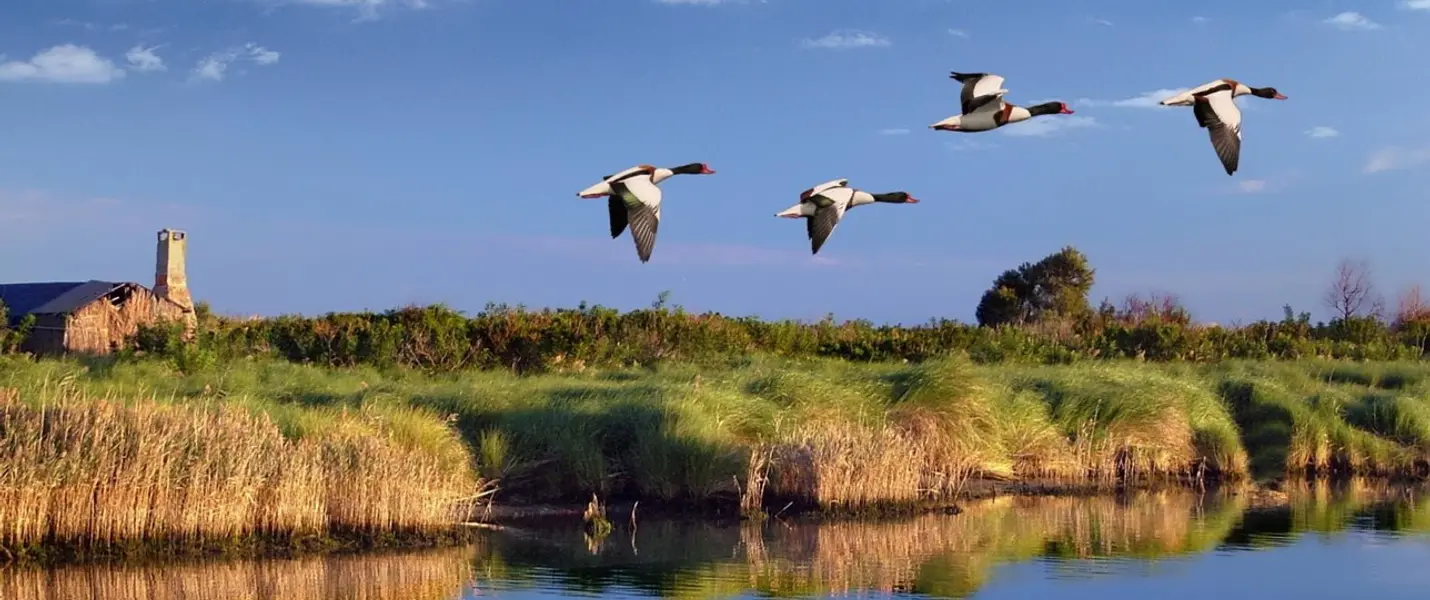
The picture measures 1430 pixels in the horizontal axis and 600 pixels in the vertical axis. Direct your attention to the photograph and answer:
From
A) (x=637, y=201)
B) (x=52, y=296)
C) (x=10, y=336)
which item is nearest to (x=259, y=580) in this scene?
(x=637, y=201)

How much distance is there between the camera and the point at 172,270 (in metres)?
30.8

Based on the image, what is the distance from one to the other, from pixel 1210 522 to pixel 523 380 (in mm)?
7942

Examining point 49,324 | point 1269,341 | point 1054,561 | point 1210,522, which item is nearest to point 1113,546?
point 1054,561

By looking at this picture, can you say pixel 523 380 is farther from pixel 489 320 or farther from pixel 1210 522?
pixel 1210 522

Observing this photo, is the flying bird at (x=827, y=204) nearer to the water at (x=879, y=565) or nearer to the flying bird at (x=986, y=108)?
the flying bird at (x=986, y=108)

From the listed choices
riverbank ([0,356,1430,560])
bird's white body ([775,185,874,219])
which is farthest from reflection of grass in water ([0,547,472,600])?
bird's white body ([775,185,874,219])

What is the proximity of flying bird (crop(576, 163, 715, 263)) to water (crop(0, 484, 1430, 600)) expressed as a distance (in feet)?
20.6

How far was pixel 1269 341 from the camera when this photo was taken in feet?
99.5

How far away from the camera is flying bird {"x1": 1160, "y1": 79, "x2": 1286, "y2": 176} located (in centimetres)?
615

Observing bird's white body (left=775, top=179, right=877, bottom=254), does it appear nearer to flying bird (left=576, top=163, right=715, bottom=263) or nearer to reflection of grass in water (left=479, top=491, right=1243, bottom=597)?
flying bird (left=576, top=163, right=715, bottom=263)

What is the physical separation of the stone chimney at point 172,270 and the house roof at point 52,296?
2078 millimetres

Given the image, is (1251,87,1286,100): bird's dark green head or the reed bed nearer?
(1251,87,1286,100): bird's dark green head

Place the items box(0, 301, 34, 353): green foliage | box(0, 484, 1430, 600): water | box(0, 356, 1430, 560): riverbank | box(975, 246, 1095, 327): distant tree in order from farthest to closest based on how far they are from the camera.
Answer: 1. box(975, 246, 1095, 327): distant tree
2. box(0, 301, 34, 353): green foliage
3. box(0, 356, 1430, 560): riverbank
4. box(0, 484, 1430, 600): water

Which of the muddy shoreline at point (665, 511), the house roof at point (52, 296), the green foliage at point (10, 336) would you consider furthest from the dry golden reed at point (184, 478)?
the house roof at point (52, 296)
